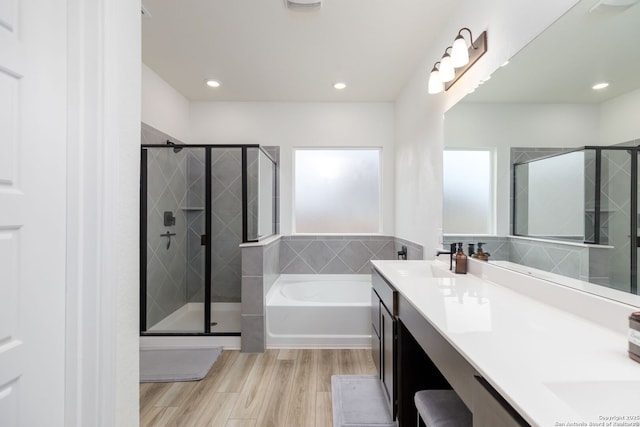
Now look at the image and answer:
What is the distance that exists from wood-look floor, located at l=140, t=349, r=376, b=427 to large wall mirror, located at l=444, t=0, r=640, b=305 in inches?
57.2

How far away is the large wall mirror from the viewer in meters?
0.96

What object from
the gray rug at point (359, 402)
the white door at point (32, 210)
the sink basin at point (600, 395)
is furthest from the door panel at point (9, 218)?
the gray rug at point (359, 402)

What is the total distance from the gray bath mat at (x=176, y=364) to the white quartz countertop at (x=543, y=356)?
1.90 meters

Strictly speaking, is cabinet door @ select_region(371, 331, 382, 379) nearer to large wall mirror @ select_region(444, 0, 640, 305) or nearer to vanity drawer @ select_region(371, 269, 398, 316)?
vanity drawer @ select_region(371, 269, 398, 316)

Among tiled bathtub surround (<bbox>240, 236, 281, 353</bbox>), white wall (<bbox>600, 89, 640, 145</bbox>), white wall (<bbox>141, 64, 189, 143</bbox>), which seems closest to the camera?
white wall (<bbox>600, 89, 640, 145</bbox>)

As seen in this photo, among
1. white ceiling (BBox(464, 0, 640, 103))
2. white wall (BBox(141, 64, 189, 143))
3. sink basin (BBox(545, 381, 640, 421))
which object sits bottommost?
sink basin (BBox(545, 381, 640, 421))

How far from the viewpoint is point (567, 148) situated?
118 cm

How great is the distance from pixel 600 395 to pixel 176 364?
2.66 metres

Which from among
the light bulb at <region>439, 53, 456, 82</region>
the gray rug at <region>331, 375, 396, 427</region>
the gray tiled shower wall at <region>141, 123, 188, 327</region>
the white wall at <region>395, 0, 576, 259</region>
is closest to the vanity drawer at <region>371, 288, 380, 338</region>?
the gray rug at <region>331, 375, 396, 427</region>

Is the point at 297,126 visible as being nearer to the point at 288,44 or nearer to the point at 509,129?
the point at 288,44

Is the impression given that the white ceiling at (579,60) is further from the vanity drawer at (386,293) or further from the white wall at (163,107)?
the white wall at (163,107)

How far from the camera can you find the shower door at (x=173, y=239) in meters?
2.85

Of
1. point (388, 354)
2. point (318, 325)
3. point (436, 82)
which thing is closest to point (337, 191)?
point (318, 325)

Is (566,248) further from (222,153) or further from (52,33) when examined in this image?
(222,153)
